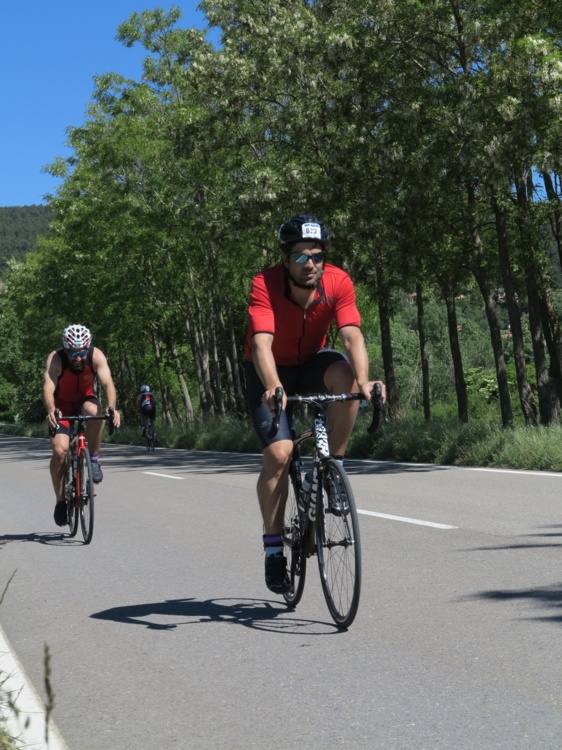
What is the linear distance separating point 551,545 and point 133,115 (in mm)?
31232

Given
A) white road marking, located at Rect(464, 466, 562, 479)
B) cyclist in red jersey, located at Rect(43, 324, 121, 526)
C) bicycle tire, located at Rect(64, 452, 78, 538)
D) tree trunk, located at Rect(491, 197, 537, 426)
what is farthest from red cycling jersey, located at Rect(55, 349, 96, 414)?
tree trunk, located at Rect(491, 197, 537, 426)

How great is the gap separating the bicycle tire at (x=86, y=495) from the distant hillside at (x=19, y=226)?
146 m

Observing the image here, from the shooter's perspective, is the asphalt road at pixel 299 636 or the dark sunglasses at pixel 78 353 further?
the dark sunglasses at pixel 78 353

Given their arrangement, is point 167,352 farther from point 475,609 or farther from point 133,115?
point 475,609

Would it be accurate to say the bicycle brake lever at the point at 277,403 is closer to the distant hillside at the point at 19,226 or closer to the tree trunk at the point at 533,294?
the tree trunk at the point at 533,294

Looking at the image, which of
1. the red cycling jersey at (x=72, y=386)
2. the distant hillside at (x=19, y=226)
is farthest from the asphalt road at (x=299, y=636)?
the distant hillside at (x=19, y=226)

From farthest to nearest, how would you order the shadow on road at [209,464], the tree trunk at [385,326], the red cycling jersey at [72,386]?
1. the tree trunk at [385,326]
2. the shadow on road at [209,464]
3. the red cycling jersey at [72,386]

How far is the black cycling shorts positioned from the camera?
19.4 feet

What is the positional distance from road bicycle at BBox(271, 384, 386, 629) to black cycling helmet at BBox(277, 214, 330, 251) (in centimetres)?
79

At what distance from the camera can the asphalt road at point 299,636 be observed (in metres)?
4.18

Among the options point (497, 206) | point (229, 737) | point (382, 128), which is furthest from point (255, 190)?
point (229, 737)

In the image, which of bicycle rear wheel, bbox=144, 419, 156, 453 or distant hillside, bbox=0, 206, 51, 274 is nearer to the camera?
bicycle rear wheel, bbox=144, 419, 156, 453

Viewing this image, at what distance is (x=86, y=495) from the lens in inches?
404

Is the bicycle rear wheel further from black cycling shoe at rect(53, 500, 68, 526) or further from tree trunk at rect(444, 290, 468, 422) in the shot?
black cycling shoe at rect(53, 500, 68, 526)
